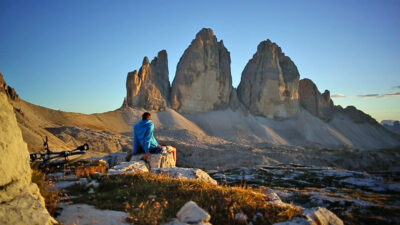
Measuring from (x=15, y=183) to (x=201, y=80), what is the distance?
8185 centimetres

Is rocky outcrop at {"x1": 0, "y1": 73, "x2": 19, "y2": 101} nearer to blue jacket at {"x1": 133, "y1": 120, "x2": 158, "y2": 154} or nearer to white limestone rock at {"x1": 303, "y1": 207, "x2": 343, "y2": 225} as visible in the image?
blue jacket at {"x1": 133, "y1": 120, "x2": 158, "y2": 154}

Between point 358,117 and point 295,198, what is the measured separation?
105811mm

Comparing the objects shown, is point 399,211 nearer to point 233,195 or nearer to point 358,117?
point 233,195

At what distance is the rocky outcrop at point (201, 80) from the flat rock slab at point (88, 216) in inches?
3007

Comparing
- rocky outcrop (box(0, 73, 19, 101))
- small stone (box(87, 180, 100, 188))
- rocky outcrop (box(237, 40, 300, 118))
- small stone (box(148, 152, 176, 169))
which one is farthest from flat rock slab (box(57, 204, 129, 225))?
rocky outcrop (box(237, 40, 300, 118))

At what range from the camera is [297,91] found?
3871 inches

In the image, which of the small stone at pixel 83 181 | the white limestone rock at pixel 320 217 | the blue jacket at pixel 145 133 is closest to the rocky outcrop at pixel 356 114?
the blue jacket at pixel 145 133

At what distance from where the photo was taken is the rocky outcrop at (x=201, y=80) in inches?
3307

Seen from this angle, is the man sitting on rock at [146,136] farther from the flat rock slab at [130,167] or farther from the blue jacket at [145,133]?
the flat rock slab at [130,167]

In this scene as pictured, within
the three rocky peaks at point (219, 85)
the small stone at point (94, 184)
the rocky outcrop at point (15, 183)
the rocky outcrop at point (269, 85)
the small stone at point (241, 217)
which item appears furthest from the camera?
the rocky outcrop at point (269, 85)

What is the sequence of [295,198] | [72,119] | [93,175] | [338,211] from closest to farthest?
[93,175], [338,211], [295,198], [72,119]

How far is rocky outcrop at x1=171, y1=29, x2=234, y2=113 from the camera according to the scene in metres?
84.0

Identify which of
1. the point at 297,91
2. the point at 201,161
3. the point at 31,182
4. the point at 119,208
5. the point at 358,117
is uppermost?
the point at 297,91

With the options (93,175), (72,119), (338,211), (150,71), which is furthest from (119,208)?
(150,71)
